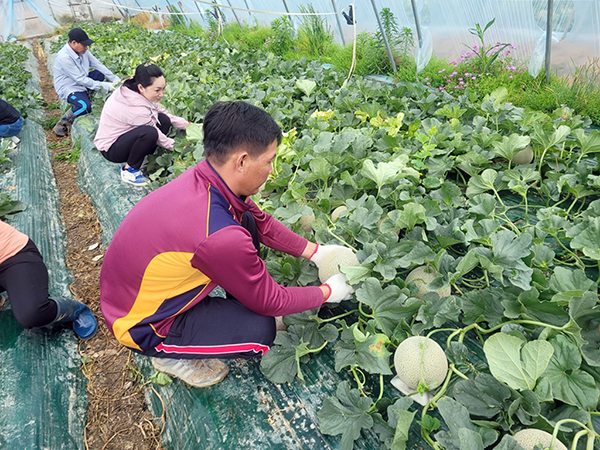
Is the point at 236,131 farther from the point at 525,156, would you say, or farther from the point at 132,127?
the point at 132,127

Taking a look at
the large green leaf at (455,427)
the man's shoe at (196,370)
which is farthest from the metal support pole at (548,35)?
the man's shoe at (196,370)

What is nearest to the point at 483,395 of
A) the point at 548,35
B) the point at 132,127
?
the point at 132,127

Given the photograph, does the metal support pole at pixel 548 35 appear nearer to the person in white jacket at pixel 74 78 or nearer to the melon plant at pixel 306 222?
the melon plant at pixel 306 222

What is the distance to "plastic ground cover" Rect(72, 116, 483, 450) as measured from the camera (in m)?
1.35

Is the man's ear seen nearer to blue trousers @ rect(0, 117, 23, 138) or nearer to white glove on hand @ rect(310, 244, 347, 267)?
white glove on hand @ rect(310, 244, 347, 267)

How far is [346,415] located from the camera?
128 centimetres

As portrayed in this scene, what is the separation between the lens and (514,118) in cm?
264

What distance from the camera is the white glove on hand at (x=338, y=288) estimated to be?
1597 millimetres

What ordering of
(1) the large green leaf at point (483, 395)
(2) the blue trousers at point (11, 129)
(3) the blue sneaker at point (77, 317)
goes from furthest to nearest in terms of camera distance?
(2) the blue trousers at point (11, 129) < (3) the blue sneaker at point (77, 317) < (1) the large green leaf at point (483, 395)

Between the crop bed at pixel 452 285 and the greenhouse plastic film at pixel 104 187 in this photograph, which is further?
the greenhouse plastic film at pixel 104 187

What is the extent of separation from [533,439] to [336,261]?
0.89 m

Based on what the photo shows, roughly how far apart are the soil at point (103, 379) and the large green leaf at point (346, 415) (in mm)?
785

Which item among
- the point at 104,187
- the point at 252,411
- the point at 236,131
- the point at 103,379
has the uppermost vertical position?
the point at 236,131

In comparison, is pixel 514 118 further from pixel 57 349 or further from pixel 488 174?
pixel 57 349
